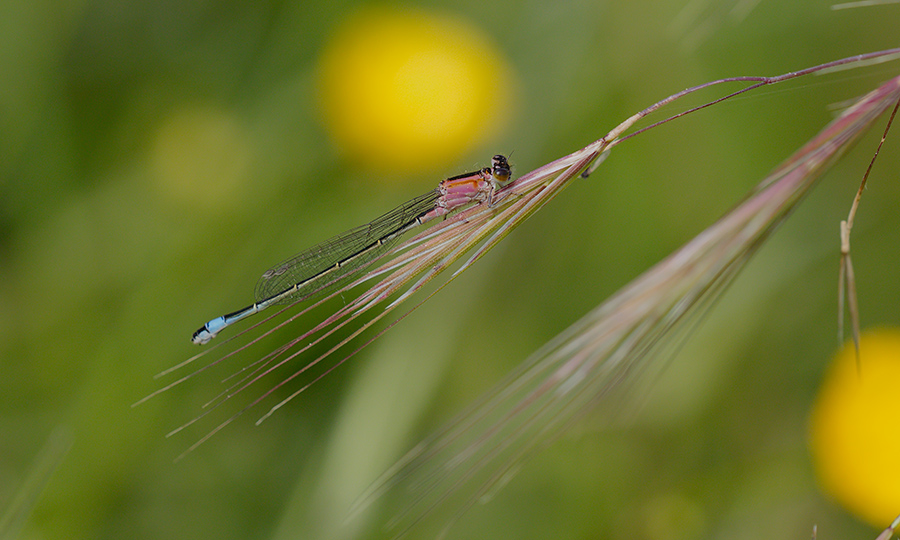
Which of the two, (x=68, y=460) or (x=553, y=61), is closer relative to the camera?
(x=68, y=460)

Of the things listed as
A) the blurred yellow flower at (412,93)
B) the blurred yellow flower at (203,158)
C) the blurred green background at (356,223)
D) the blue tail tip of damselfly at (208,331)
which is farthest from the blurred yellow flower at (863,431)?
the blurred yellow flower at (203,158)

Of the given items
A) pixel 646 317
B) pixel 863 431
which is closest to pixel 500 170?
pixel 646 317

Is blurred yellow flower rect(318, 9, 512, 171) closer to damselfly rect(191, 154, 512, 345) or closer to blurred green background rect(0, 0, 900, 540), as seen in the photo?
blurred green background rect(0, 0, 900, 540)

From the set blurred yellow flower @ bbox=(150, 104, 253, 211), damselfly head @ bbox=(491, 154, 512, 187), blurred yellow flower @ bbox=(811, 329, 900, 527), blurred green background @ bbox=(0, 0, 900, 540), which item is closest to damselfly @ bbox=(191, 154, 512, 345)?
damselfly head @ bbox=(491, 154, 512, 187)

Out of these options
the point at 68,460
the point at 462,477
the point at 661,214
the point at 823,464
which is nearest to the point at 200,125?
the point at 68,460

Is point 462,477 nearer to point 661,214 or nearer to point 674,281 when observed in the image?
point 674,281
